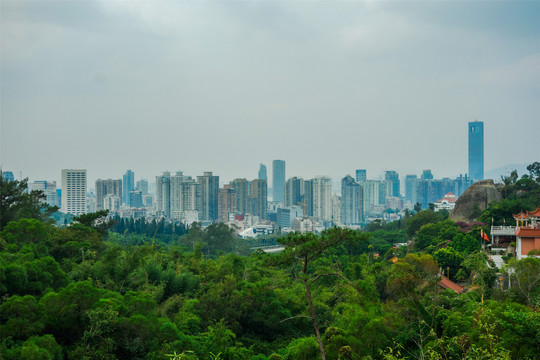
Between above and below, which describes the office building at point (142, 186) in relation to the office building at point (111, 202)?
above

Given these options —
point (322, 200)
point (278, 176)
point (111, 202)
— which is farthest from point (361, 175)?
point (111, 202)

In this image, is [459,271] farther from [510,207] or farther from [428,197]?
[428,197]

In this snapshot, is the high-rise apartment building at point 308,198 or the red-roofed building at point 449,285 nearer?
the red-roofed building at point 449,285

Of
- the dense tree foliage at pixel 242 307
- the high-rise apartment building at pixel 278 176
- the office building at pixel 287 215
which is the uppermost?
the high-rise apartment building at pixel 278 176

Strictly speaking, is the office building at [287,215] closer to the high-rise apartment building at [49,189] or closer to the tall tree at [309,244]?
the high-rise apartment building at [49,189]

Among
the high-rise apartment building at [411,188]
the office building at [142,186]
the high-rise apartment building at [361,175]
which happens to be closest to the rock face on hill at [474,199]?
the high-rise apartment building at [411,188]

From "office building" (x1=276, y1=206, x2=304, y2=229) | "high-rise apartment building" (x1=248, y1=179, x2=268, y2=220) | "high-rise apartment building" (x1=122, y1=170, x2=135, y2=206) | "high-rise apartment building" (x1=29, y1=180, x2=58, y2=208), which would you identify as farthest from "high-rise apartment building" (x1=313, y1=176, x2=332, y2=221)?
"high-rise apartment building" (x1=122, y1=170, x2=135, y2=206)

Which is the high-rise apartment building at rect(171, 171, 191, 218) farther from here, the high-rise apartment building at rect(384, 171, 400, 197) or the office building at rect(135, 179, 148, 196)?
the high-rise apartment building at rect(384, 171, 400, 197)

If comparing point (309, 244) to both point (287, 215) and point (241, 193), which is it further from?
point (241, 193)
